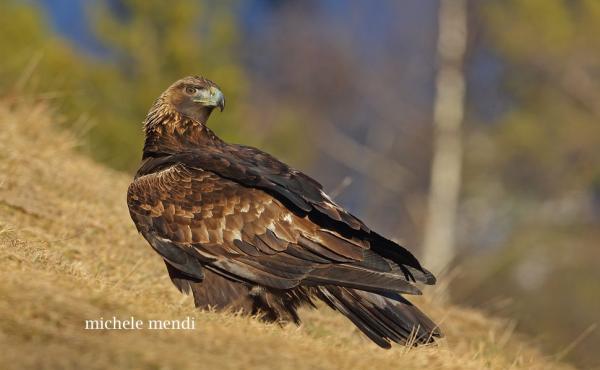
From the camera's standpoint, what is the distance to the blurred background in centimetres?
3106

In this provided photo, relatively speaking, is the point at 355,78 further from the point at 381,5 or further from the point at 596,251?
the point at 596,251

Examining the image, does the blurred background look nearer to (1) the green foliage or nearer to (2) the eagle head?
(1) the green foliage

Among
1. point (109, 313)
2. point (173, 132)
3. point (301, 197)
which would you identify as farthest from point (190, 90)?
point (109, 313)

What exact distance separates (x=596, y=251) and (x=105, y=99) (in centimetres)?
1752

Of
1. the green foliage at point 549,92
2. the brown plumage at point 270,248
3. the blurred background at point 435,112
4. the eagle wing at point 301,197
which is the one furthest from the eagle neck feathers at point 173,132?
the green foliage at point 549,92

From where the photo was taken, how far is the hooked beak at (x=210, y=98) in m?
9.77

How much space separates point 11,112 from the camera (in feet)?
45.4

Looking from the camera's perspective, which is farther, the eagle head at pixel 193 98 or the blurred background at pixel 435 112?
the blurred background at pixel 435 112

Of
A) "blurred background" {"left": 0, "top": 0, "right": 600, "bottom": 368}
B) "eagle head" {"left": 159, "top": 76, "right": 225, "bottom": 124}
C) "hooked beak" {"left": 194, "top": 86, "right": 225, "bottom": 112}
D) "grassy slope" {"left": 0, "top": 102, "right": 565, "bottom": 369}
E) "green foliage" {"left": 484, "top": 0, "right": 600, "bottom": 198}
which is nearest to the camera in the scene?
"grassy slope" {"left": 0, "top": 102, "right": 565, "bottom": 369}

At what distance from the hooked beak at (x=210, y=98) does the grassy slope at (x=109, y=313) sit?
1525mm

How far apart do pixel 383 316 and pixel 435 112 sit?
30503 millimetres

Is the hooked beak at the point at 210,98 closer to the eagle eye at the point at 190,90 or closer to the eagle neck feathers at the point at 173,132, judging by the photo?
the eagle eye at the point at 190,90

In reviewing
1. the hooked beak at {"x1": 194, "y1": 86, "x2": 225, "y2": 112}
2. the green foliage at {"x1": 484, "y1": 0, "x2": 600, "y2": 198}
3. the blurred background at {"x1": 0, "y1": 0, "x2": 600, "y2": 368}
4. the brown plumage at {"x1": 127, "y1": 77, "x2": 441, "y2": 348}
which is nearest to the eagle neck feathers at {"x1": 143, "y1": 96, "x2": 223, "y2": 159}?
the hooked beak at {"x1": 194, "y1": 86, "x2": 225, "y2": 112}

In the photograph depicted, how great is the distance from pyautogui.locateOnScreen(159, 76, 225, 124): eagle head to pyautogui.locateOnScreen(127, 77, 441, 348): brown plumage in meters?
1.14
